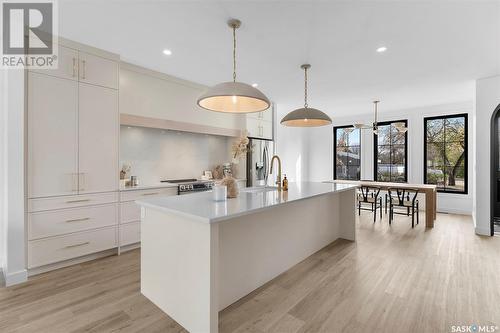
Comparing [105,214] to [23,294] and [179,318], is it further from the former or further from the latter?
[179,318]

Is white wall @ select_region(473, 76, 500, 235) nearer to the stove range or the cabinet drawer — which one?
the stove range

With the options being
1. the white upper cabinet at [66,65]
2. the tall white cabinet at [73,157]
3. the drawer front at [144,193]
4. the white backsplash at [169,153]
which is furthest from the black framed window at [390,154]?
the white upper cabinet at [66,65]

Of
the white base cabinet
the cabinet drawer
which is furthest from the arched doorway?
the cabinet drawer

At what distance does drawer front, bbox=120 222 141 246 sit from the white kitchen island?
4.44 feet

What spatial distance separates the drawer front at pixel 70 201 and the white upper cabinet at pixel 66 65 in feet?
4.70

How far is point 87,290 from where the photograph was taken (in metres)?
2.39

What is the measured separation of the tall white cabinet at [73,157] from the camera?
106 inches

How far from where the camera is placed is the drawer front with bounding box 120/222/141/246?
3.36m

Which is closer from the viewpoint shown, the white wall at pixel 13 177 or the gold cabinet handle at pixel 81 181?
the white wall at pixel 13 177

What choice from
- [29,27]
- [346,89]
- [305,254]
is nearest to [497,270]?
[305,254]

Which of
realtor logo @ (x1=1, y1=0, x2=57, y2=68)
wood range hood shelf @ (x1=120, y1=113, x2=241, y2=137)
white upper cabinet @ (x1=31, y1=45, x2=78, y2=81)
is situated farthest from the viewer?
wood range hood shelf @ (x1=120, y1=113, x2=241, y2=137)

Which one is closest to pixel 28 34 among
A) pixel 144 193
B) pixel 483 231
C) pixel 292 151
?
pixel 144 193

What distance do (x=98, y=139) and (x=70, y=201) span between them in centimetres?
83

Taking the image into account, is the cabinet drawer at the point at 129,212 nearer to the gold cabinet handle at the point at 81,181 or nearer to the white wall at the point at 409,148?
the gold cabinet handle at the point at 81,181
